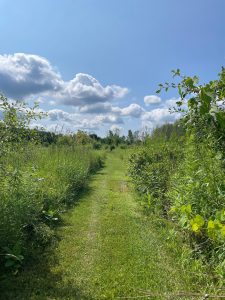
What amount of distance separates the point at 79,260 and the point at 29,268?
2.78ft

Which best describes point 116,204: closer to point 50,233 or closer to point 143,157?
point 143,157

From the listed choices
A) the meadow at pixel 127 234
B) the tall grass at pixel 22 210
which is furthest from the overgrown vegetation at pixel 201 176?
the tall grass at pixel 22 210

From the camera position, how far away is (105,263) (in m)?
5.32

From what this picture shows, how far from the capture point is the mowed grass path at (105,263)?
437 cm

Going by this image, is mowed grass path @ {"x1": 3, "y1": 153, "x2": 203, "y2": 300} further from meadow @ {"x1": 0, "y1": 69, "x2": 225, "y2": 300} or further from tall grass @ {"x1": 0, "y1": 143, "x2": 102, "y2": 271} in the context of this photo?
tall grass @ {"x1": 0, "y1": 143, "x2": 102, "y2": 271}

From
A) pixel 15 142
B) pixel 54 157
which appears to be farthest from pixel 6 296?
pixel 54 157

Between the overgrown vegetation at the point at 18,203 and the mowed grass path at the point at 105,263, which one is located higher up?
the overgrown vegetation at the point at 18,203

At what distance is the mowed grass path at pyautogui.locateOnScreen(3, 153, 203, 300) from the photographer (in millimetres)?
4371

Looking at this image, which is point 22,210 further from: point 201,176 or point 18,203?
point 201,176

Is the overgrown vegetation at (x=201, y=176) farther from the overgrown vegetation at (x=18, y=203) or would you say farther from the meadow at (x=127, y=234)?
the overgrown vegetation at (x=18, y=203)

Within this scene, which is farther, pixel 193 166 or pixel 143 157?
pixel 143 157

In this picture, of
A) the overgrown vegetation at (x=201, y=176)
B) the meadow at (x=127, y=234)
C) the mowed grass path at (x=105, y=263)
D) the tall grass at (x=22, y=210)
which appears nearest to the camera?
the overgrown vegetation at (x=201, y=176)

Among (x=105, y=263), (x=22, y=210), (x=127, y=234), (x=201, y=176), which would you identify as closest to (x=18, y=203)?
(x=22, y=210)

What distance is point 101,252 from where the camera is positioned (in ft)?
19.1
